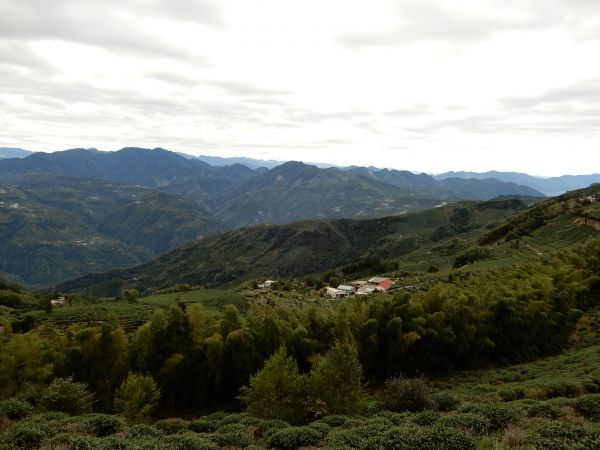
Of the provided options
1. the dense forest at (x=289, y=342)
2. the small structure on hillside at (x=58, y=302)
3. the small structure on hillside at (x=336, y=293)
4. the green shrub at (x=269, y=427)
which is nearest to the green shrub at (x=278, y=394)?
the green shrub at (x=269, y=427)

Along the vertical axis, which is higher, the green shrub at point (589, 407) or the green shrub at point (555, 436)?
the green shrub at point (555, 436)

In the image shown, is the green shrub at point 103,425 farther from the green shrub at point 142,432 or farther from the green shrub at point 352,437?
the green shrub at point 352,437

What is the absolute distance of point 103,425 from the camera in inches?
965

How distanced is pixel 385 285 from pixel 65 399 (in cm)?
8926

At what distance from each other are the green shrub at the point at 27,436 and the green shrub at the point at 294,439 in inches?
483

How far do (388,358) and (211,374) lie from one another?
22.2m

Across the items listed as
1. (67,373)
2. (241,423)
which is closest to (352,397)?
(241,423)

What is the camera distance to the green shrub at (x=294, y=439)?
20922 mm

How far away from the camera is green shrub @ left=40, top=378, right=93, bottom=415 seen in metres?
31.4

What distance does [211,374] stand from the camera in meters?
42.5

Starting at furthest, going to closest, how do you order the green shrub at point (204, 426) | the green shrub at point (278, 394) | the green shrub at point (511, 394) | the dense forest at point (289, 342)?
the dense forest at point (289, 342) < the green shrub at point (511, 394) < the green shrub at point (278, 394) < the green shrub at point (204, 426)

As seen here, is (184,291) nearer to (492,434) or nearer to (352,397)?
(352,397)

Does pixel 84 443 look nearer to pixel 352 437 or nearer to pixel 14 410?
pixel 352 437

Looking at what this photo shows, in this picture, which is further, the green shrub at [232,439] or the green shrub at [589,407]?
Result: the green shrub at [589,407]
